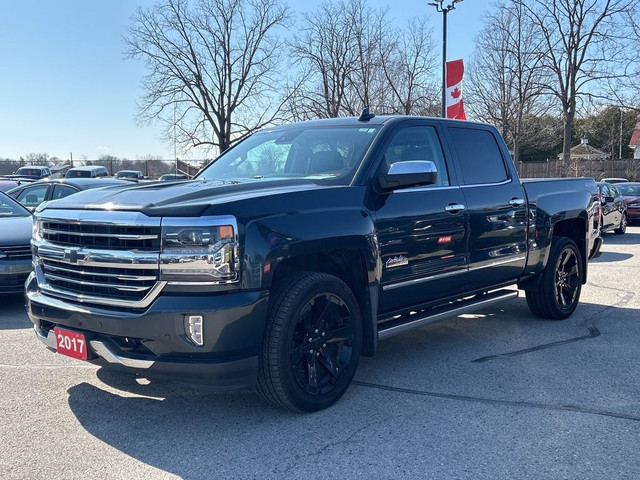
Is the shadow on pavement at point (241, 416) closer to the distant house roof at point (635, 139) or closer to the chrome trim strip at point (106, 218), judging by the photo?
the chrome trim strip at point (106, 218)

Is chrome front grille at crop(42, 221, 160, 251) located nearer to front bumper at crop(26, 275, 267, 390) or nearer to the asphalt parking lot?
front bumper at crop(26, 275, 267, 390)

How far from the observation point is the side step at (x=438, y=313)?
185 inches

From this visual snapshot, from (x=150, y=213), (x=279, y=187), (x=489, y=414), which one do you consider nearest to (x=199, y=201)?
(x=150, y=213)

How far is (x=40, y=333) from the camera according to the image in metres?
4.20

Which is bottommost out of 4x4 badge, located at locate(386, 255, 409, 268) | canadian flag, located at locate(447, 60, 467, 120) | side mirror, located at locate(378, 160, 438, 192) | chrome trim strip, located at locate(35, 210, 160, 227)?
4x4 badge, located at locate(386, 255, 409, 268)

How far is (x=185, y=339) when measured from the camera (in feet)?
11.5

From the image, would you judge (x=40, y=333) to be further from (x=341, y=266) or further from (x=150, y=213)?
(x=341, y=266)

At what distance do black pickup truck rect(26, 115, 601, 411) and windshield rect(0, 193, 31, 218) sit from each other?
4279mm

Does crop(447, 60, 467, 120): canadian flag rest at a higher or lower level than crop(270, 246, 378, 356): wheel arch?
higher

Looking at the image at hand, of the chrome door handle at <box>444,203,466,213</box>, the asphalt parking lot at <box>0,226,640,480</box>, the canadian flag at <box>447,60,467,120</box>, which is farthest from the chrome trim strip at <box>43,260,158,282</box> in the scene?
the canadian flag at <box>447,60,467,120</box>

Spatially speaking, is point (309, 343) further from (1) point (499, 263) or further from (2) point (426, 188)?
(1) point (499, 263)

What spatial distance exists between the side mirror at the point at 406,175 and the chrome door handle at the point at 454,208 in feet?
2.10

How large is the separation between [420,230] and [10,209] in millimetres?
6310

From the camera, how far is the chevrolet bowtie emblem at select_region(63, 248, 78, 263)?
3.87 metres
